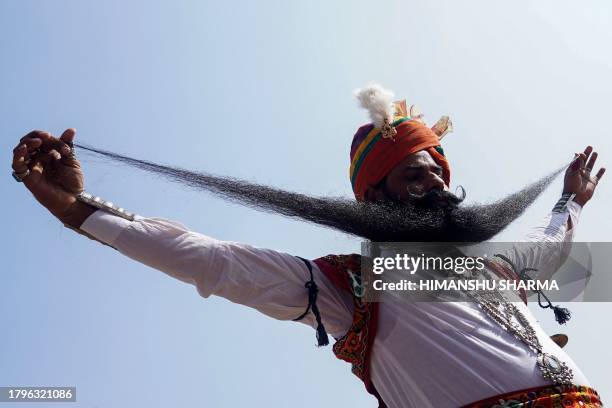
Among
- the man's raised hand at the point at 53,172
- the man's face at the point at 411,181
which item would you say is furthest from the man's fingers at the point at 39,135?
the man's face at the point at 411,181

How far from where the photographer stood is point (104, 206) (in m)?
3.28

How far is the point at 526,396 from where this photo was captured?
2.99m

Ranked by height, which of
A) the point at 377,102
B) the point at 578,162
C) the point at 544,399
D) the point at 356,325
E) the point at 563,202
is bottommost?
the point at 544,399

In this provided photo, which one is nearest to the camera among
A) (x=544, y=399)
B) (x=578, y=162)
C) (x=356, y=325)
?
(x=544, y=399)

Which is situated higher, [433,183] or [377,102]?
[377,102]

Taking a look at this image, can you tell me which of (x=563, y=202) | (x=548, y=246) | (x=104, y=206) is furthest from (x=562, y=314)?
(x=104, y=206)

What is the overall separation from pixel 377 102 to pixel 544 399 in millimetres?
2142

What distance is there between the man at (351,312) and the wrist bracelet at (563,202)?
1275 mm

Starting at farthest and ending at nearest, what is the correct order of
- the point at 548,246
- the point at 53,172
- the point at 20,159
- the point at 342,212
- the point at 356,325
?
the point at 548,246, the point at 342,212, the point at 356,325, the point at 53,172, the point at 20,159

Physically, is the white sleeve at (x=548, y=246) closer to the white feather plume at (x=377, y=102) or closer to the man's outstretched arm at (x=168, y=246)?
the white feather plume at (x=377, y=102)

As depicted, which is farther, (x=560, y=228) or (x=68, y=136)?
(x=560, y=228)

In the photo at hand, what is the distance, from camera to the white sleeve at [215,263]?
124 inches

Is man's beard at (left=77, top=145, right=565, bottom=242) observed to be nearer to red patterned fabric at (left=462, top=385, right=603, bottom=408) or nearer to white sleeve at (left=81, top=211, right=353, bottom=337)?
white sleeve at (left=81, top=211, right=353, bottom=337)

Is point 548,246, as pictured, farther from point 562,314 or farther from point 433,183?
point 433,183
